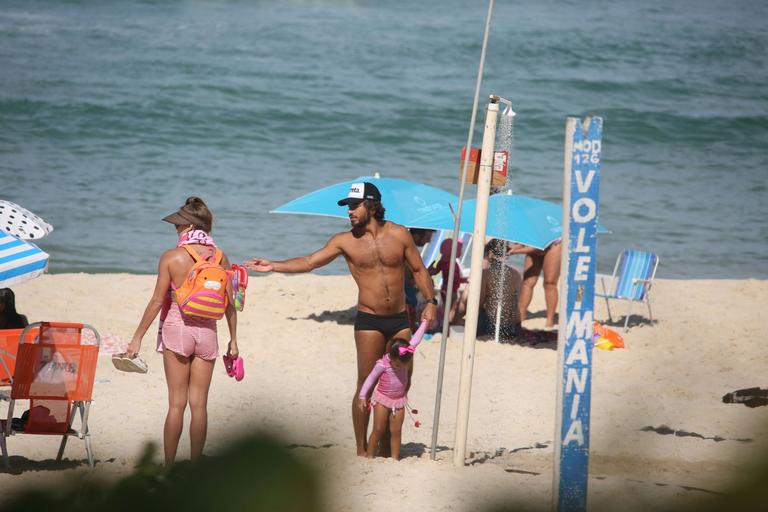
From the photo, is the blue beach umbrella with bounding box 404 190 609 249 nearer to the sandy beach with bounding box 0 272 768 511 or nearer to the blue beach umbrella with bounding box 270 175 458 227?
the blue beach umbrella with bounding box 270 175 458 227

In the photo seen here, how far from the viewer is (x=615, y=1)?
42844 mm

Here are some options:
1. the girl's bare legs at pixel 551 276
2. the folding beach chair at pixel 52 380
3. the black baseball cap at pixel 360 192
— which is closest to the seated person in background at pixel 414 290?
the girl's bare legs at pixel 551 276

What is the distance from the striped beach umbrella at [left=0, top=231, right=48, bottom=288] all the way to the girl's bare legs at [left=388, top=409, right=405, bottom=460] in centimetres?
203

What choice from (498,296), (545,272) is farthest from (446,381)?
(545,272)

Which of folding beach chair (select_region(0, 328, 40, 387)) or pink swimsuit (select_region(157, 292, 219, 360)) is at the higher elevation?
pink swimsuit (select_region(157, 292, 219, 360))

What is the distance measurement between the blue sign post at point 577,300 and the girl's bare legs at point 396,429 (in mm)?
1662

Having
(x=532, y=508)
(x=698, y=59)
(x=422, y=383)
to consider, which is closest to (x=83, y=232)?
(x=422, y=383)

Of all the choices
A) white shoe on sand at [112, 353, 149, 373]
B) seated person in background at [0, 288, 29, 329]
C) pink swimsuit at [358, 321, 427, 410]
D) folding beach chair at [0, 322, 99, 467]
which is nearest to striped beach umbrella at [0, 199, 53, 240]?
seated person in background at [0, 288, 29, 329]

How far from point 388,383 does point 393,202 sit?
12.6 feet

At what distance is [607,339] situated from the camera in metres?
9.85

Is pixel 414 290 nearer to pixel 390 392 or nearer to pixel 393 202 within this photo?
pixel 393 202

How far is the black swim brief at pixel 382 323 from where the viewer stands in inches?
238

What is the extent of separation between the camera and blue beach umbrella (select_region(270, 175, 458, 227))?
375 inches

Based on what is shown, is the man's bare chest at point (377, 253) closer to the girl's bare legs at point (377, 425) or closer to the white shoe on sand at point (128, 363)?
the girl's bare legs at point (377, 425)
